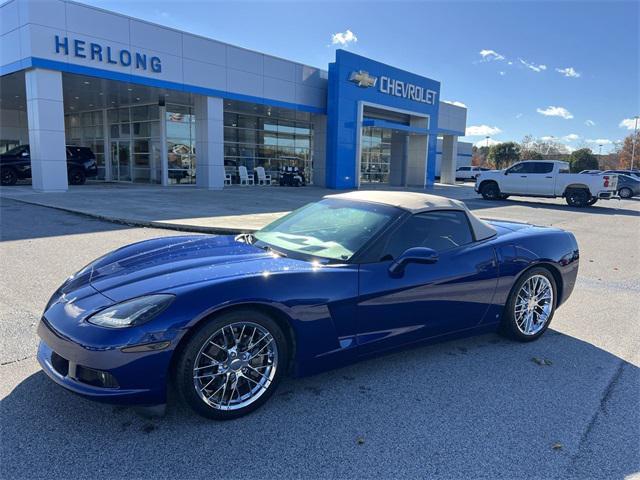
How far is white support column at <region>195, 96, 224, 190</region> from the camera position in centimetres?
2262

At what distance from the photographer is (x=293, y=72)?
2625 centimetres

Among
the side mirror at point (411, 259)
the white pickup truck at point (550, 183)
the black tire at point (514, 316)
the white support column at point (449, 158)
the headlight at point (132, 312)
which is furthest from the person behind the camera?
the white support column at point (449, 158)

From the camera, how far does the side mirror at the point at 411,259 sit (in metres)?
3.39

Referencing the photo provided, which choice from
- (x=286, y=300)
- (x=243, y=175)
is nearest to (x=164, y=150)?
(x=243, y=175)

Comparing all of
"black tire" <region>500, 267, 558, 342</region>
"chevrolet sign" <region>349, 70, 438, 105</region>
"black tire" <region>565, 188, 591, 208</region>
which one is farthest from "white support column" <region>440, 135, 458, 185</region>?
"black tire" <region>500, 267, 558, 342</region>

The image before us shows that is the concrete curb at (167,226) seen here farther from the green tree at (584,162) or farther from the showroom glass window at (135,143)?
the green tree at (584,162)

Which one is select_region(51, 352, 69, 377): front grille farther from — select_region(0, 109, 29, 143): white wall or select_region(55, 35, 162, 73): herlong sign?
select_region(0, 109, 29, 143): white wall

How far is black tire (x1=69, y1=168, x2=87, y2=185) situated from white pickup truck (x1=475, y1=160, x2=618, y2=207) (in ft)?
65.5

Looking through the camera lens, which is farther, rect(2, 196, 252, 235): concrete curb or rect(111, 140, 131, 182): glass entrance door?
rect(111, 140, 131, 182): glass entrance door

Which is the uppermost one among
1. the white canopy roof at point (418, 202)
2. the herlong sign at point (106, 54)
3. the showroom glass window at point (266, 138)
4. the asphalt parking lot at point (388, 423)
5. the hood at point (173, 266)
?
the herlong sign at point (106, 54)

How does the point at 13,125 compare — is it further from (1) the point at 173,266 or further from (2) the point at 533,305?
(2) the point at 533,305

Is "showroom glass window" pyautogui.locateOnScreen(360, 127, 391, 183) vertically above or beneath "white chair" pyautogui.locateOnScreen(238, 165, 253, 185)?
above

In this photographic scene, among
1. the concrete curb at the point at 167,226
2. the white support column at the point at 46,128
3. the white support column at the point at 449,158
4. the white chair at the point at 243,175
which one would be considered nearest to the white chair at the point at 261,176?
the white chair at the point at 243,175

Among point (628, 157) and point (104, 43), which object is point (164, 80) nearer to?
point (104, 43)
